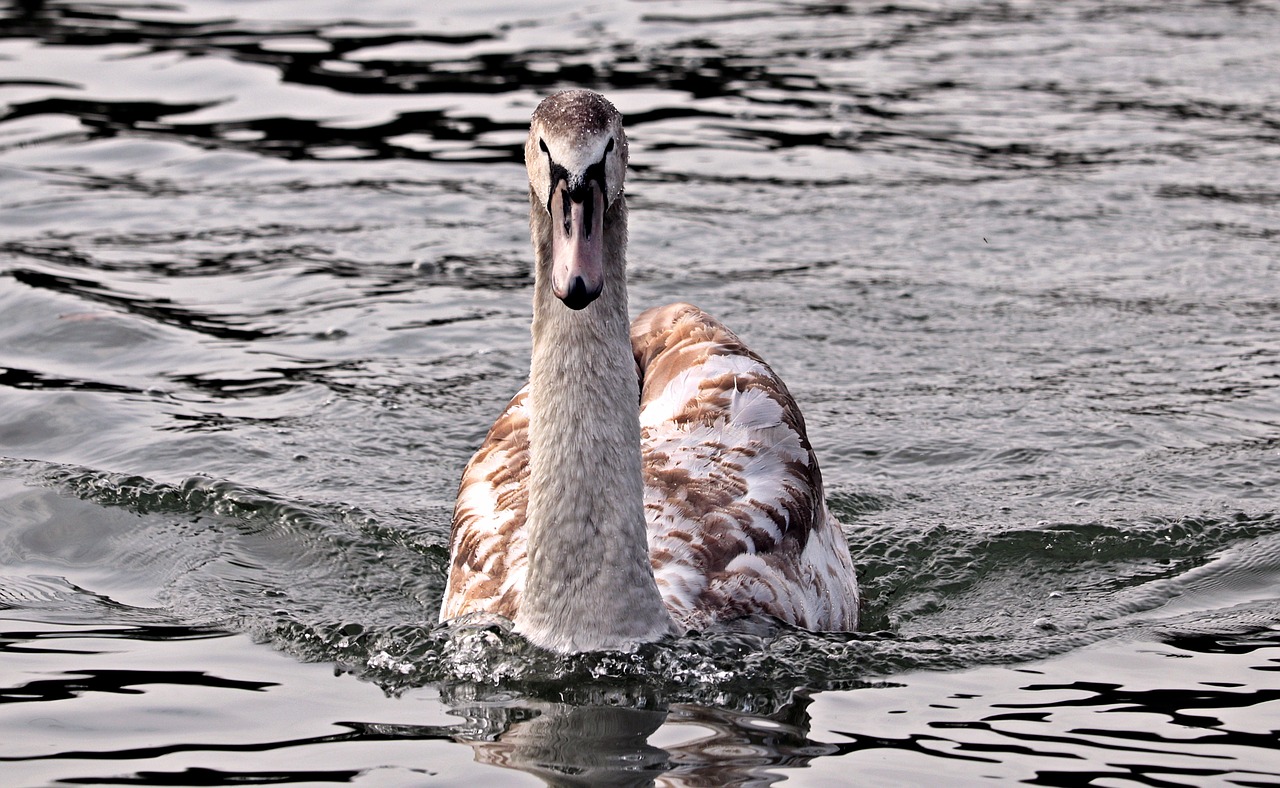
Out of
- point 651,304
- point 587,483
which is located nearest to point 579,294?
point 587,483

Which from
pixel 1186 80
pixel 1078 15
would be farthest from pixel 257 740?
pixel 1078 15

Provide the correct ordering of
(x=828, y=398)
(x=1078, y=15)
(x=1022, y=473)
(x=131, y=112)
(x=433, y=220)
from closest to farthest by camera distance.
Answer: (x=1022, y=473)
(x=828, y=398)
(x=433, y=220)
(x=131, y=112)
(x=1078, y=15)

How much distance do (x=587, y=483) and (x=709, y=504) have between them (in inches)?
41.1

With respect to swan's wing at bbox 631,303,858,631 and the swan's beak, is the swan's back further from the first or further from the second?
the swan's beak

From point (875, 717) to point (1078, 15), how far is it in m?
14.3

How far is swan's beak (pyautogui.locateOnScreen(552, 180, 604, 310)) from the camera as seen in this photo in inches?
239

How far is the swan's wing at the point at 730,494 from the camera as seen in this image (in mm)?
7414

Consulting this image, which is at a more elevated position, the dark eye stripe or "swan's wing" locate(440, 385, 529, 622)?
the dark eye stripe

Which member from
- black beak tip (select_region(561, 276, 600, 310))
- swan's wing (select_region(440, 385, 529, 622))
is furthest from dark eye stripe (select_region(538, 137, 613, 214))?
swan's wing (select_region(440, 385, 529, 622))

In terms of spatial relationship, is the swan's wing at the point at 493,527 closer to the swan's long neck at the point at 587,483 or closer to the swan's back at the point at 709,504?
the swan's back at the point at 709,504

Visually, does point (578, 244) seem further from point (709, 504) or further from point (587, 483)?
point (709, 504)

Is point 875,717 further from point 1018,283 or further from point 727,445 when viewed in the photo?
point 1018,283

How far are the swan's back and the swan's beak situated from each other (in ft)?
5.30

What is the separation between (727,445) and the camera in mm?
8141
